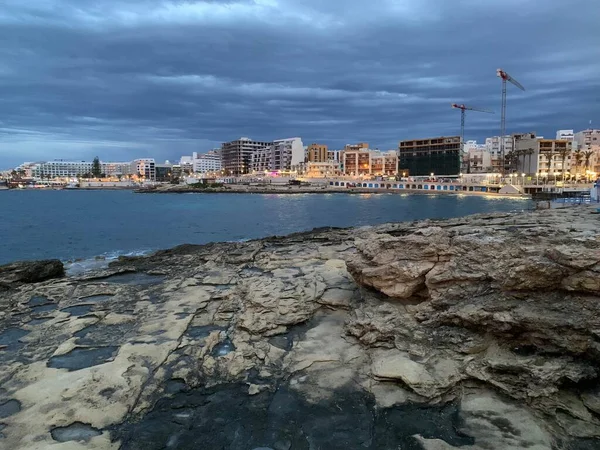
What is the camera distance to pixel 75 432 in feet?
23.0

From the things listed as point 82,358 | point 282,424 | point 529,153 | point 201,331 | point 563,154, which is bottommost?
point 282,424

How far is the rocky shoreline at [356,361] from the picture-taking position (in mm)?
6980

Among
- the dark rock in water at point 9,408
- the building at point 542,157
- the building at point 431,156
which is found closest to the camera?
the dark rock in water at point 9,408

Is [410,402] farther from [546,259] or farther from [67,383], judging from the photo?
[67,383]

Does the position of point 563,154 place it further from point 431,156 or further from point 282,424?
point 282,424

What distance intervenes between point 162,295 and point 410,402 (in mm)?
9931

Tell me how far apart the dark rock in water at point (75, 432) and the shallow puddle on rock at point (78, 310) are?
654cm

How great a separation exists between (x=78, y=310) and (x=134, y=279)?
4744mm

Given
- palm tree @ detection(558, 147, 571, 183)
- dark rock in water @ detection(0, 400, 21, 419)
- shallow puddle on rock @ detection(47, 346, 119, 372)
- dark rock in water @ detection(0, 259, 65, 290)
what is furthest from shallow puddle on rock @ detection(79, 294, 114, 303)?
palm tree @ detection(558, 147, 571, 183)

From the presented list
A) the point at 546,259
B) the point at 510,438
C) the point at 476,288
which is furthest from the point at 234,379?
the point at 546,259

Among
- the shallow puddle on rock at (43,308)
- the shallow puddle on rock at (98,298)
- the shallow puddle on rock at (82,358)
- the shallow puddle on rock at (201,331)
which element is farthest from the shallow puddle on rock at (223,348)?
the shallow puddle on rock at (43,308)

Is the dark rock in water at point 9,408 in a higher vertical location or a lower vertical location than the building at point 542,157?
lower

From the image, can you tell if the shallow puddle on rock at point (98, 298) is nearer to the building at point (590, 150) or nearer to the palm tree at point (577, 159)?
the palm tree at point (577, 159)

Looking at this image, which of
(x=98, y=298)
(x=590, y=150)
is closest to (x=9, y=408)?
(x=98, y=298)
